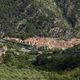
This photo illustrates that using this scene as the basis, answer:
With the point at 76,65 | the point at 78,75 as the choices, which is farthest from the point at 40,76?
the point at 76,65

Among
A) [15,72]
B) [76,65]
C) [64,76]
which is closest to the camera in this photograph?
[64,76]

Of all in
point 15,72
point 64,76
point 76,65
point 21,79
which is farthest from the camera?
point 76,65

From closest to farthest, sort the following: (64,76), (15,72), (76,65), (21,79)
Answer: (21,79), (64,76), (15,72), (76,65)

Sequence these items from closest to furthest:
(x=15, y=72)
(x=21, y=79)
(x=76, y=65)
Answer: (x=21, y=79), (x=15, y=72), (x=76, y=65)

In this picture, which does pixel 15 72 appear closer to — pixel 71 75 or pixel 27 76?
pixel 27 76

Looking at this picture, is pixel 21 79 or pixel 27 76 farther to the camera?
pixel 27 76

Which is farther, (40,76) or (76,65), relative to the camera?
(76,65)

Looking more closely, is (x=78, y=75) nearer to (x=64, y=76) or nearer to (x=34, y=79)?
(x=64, y=76)

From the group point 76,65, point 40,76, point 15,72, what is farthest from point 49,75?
point 76,65

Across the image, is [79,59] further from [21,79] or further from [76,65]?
[21,79]
